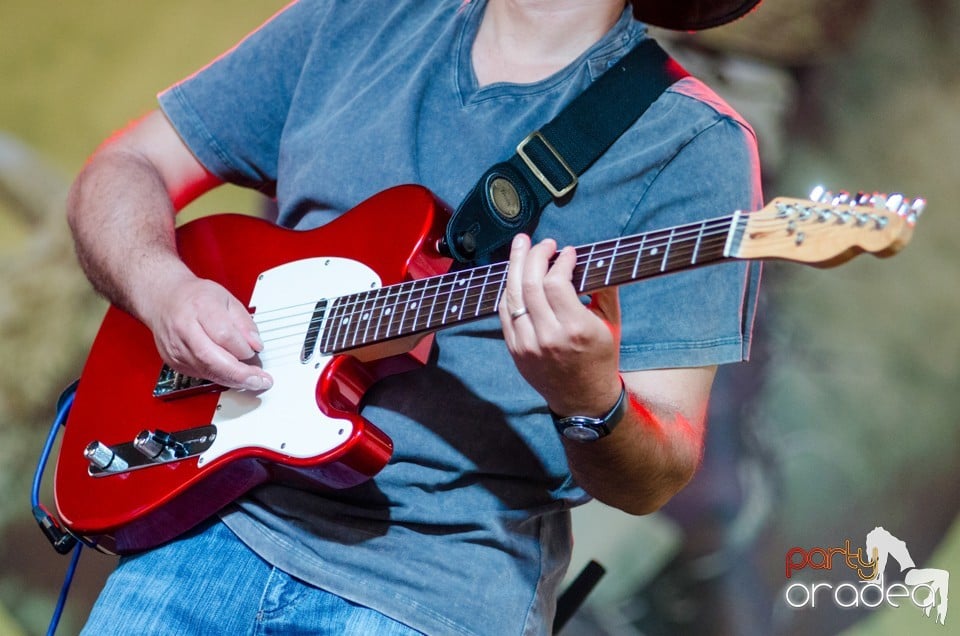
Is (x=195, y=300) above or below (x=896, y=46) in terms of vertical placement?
above

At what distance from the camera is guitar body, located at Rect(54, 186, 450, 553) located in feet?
3.81

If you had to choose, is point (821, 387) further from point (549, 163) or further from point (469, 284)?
point (469, 284)

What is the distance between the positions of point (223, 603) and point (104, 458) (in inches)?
10.1

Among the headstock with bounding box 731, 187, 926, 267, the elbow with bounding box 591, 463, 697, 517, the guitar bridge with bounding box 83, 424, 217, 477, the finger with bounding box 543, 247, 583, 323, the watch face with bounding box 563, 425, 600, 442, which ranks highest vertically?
the headstock with bounding box 731, 187, 926, 267

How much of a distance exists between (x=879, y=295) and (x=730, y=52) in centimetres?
59

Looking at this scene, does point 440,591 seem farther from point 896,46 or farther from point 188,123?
point 896,46

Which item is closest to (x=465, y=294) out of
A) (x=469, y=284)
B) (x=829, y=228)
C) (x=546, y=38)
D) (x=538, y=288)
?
(x=469, y=284)

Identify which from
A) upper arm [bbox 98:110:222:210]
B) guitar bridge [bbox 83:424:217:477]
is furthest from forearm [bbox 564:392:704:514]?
upper arm [bbox 98:110:222:210]

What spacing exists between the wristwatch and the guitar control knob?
1.99 feet

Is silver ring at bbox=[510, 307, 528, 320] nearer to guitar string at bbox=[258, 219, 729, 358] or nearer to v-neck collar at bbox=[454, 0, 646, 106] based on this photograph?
guitar string at bbox=[258, 219, 729, 358]

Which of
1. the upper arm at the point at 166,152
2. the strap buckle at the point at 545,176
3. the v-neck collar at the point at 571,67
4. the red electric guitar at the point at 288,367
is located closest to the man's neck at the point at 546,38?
the v-neck collar at the point at 571,67

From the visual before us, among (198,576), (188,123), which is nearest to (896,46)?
(188,123)

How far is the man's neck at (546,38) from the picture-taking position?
1.43 m

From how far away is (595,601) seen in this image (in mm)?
2006
